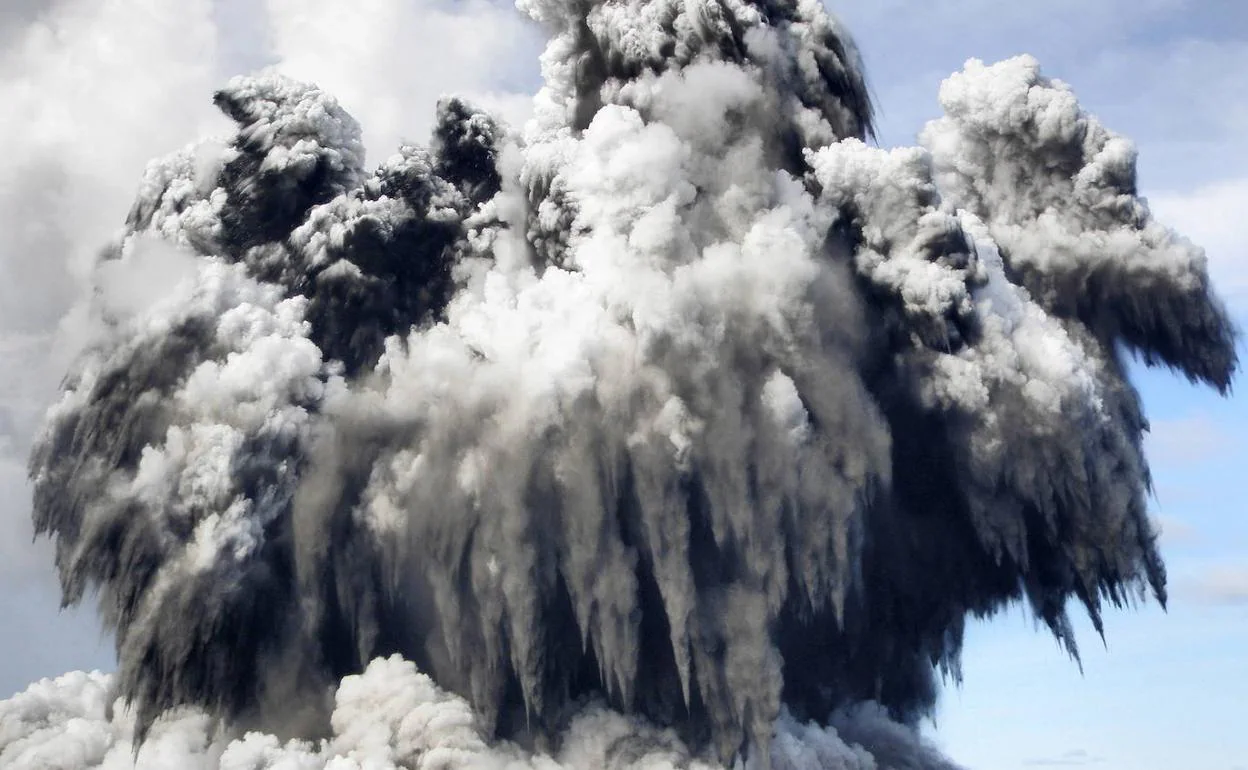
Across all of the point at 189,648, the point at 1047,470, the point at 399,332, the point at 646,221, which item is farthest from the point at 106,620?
the point at 1047,470

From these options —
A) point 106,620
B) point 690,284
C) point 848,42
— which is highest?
point 848,42

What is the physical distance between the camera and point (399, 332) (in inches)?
3396

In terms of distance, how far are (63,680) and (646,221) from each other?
54481 millimetres

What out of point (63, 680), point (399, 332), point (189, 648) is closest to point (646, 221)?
point (399, 332)

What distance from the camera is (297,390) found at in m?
81.5

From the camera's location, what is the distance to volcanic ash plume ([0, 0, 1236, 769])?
250 feet

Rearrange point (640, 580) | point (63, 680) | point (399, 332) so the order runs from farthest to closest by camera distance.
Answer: point (63, 680), point (399, 332), point (640, 580)

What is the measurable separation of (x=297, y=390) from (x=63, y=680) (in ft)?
115

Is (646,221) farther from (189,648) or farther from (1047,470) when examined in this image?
(189,648)

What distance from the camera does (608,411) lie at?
75125 millimetres

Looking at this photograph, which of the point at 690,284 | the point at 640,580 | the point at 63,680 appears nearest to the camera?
the point at 690,284

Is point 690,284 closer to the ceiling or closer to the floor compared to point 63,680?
closer to the ceiling

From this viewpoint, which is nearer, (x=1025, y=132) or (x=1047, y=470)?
(x=1047, y=470)

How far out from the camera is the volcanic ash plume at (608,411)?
3002 inches
